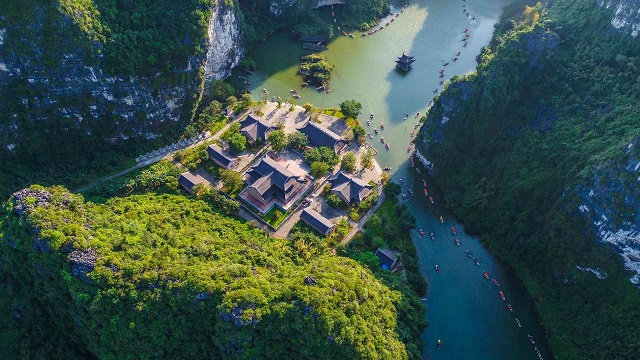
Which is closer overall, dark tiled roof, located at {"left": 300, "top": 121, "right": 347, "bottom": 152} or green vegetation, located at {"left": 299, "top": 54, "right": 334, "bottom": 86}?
dark tiled roof, located at {"left": 300, "top": 121, "right": 347, "bottom": 152}

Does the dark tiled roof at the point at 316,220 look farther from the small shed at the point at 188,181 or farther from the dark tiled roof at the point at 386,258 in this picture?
the small shed at the point at 188,181

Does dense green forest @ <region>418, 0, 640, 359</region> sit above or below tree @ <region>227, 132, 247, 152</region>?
above

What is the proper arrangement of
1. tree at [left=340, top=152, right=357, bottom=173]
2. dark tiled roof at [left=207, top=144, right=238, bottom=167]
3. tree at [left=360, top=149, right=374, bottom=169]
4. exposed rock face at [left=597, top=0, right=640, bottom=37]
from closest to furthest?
1. exposed rock face at [left=597, top=0, right=640, bottom=37]
2. dark tiled roof at [left=207, top=144, right=238, bottom=167]
3. tree at [left=340, top=152, right=357, bottom=173]
4. tree at [left=360, top=149, right=374, bottom=169]

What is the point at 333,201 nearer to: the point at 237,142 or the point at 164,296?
the point at 237,142

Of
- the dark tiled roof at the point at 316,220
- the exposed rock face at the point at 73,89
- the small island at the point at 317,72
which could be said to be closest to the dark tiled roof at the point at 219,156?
the exposed rock face at the point at 73,89

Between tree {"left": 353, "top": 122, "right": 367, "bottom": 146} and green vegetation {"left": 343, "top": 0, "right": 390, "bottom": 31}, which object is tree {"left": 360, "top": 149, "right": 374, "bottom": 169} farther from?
green vegetation {"left": 343, "top": 0, "right": 390, "bottom": 31}

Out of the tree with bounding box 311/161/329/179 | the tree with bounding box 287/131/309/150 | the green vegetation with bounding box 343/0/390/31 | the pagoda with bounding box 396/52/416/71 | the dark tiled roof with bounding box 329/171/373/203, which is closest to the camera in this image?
the dark tiled roof with bounding box 329/171/373/203

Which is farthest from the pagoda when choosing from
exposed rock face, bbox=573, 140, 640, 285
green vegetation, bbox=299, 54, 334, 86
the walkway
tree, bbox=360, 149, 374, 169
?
exposed rock face, bbox=573, 140, 640, 285
